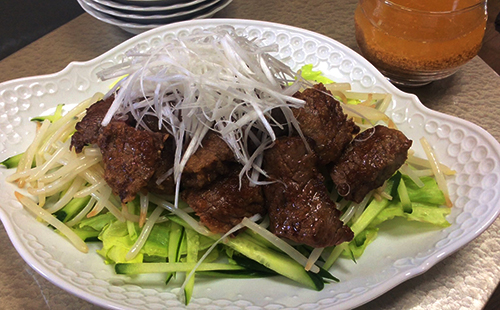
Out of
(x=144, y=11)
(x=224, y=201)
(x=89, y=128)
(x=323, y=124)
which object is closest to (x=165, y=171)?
(x=224, y=201)

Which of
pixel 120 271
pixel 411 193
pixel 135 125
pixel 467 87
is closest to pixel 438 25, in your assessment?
pixel 467 87

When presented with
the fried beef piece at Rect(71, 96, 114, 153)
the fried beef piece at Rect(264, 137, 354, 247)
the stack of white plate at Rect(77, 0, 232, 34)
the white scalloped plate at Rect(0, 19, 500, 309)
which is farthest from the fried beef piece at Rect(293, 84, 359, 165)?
the stack of white plate at Rect(77, 0, 232, 34)

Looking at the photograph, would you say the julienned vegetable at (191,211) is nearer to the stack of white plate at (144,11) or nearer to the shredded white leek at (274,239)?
the shredded white leek at (274,239)

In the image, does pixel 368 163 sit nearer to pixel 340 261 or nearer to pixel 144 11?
pixel 340 261

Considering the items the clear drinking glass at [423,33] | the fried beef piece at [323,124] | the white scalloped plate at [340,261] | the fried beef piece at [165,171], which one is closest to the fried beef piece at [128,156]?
the fried beef piece at [165,171]

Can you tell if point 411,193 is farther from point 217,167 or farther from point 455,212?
point 217,167

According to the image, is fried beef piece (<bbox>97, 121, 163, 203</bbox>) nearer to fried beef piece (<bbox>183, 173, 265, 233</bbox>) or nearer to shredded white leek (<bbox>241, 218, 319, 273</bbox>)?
fried beef piece (<bbox>183, 173, 265, 233</bbox>)

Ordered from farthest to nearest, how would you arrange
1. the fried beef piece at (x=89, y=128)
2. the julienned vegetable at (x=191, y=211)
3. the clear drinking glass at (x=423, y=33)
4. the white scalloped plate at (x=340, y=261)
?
the clear drinking glass at (x=423, y=33)
the fried beef piece at (x=89, y=128)
the julienned vegetable at (x=191, y=211)
the white scalloped plate at (x=340, y=261)
